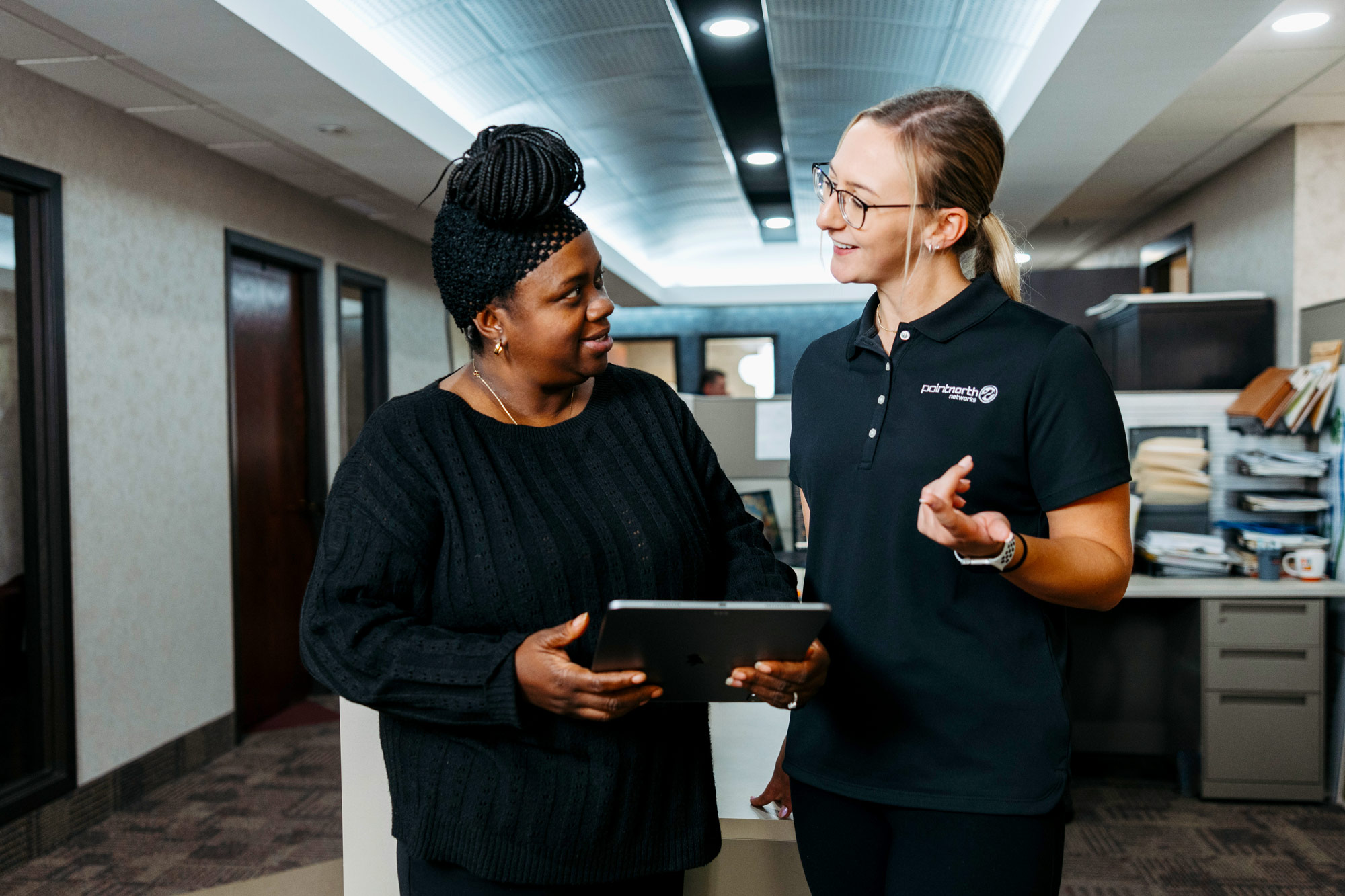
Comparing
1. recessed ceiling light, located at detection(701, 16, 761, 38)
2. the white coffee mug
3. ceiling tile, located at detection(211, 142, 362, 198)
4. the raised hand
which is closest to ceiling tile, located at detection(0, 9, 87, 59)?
ceiling tile, located at detection(211, 142, 362, 198)

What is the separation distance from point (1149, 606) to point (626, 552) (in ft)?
10.7

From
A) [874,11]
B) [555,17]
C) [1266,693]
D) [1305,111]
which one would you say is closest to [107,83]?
[555,17]

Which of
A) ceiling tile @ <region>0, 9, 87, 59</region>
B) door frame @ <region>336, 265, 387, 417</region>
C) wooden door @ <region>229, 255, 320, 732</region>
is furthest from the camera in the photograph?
door frame @ <region>336, 265, 387, 417</region>

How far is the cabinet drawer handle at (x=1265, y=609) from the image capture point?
3404mm

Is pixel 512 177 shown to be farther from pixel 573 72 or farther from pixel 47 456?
pixel 573 72

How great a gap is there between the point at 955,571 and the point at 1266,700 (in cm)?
300

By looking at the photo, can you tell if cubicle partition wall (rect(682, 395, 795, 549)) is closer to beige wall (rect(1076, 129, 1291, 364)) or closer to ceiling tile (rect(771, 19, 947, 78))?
ceiling tile (rect(771, 19, 947, 78))

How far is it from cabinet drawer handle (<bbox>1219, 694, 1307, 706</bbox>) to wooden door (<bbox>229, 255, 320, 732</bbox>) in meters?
3.86

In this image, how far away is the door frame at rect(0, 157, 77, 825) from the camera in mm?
3266

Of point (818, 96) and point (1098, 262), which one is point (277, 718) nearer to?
point (818, 96)

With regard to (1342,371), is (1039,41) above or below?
above

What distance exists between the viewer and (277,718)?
4766mm

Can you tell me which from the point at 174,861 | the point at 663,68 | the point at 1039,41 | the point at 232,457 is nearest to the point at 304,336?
the point at 232,457

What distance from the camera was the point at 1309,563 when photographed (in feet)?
11.5
